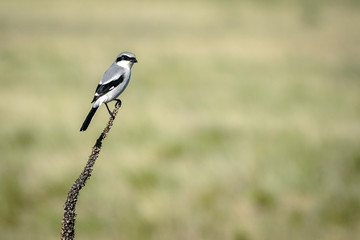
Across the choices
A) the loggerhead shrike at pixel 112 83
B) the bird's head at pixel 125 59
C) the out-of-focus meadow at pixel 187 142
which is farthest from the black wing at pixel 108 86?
the out-of-focus meadow at pixel 187 142

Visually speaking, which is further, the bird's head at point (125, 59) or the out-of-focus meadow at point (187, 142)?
the out-of-focus meadow at point (187, 142)

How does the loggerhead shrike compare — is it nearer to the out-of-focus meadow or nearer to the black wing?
the black wing

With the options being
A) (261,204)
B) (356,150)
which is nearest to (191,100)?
(356,150)

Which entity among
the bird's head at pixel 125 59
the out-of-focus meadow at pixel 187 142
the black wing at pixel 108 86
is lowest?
the black wing at pixel 108 86

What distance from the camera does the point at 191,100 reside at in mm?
Answer: 15602

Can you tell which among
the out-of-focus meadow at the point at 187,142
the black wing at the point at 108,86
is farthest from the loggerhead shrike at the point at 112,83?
the out-of-focus meadow at the point at 187,142

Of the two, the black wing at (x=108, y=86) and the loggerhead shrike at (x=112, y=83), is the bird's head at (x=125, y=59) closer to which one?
the loggerhead shrike at (x=112, y=83)

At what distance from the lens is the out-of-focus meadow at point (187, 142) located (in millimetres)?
6930

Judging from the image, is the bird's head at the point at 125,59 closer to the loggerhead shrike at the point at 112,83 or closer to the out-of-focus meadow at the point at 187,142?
the loggerhead shrike at the point at 112,83

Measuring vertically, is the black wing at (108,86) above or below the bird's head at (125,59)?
below

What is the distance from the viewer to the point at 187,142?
35.0 ft

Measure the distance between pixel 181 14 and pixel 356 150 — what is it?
37117mm

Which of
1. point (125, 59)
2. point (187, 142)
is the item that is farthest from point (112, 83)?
point (187, 142)

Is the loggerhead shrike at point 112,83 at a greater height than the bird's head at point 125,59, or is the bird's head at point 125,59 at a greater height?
the bird's head at point 125,59
